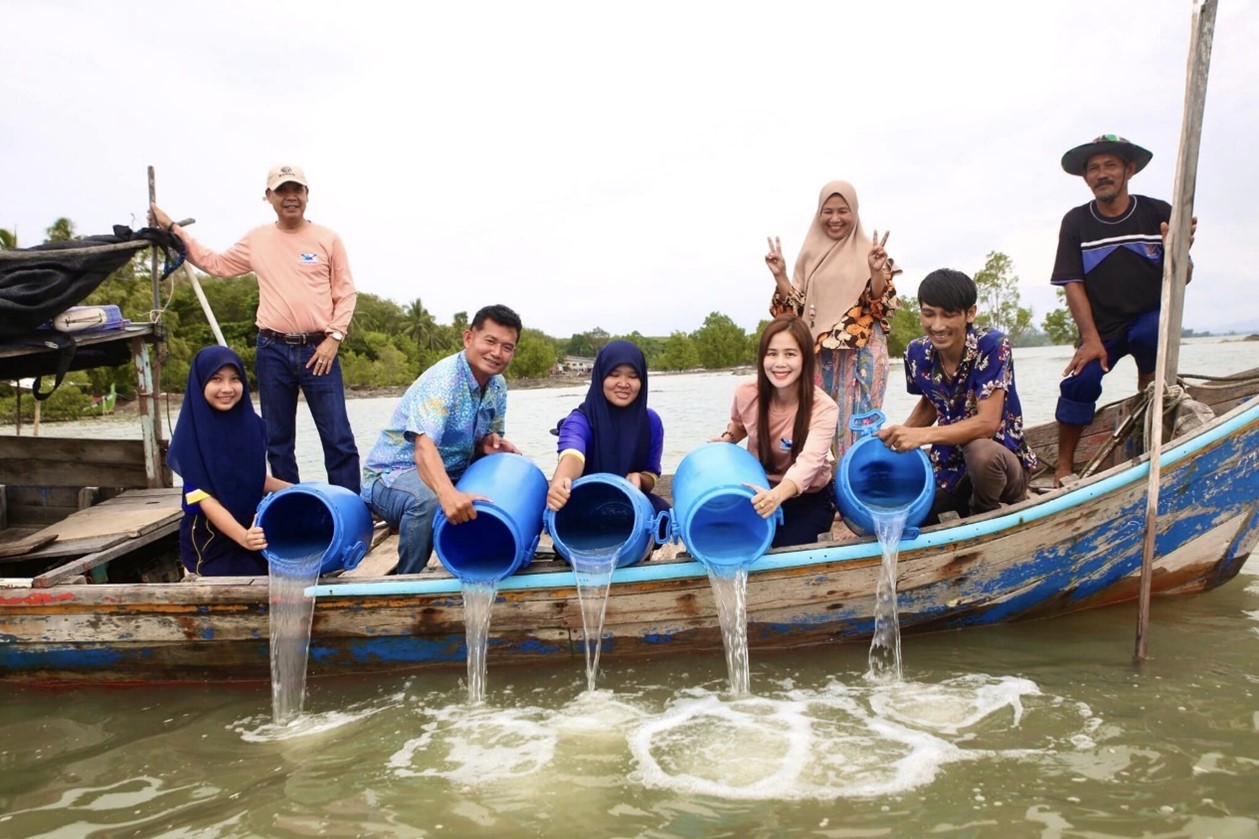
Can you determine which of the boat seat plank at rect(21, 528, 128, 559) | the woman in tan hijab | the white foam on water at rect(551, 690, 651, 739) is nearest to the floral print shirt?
the woman in tan hijab

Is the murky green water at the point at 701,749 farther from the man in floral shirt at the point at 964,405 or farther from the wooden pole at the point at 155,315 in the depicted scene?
the wooden pole at the point at 155,315

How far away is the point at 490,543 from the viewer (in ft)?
13.1

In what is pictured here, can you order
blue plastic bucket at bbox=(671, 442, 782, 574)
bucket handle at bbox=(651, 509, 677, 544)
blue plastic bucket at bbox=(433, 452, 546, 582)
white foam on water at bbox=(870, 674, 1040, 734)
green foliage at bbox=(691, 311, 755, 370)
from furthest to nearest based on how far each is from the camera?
green foliage at bbox=(691, 311, 755, 370) < bucket handle at bbox=(651, 509, 677, 544) < blue plastic bucket at bbox=(433, 452, 546, 582) < blue plastic bucket at bbox=(671, 442, 782, 574) < white foam on water at bbox=(870, 674, 1040, 734)

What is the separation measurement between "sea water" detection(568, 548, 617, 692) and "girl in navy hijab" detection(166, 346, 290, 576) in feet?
4.84

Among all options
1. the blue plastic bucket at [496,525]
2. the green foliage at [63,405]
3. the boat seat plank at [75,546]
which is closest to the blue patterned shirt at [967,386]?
the blue plastic bucket at [496,525]

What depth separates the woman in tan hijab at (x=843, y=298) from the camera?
4.87 metres

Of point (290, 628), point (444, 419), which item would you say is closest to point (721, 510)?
point (444, 419)

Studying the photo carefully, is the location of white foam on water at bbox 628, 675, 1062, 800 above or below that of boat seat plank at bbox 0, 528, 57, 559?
below

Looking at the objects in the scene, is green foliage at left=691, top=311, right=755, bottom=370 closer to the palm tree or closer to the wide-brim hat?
the palm tree

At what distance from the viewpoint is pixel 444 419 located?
382 cm

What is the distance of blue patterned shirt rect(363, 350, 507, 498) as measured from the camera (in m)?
3.79

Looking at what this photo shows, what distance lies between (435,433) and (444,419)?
4.1 inches

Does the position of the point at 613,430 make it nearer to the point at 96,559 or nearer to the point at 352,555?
the point at 352,555

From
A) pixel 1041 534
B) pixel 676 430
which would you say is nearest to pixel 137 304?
pixel 676 430
